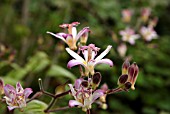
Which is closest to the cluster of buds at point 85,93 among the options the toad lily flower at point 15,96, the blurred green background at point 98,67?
the toad lily flower at point 15,96

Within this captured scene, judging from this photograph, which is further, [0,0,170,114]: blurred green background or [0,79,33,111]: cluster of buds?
[0,0,170,114]: blurred green background

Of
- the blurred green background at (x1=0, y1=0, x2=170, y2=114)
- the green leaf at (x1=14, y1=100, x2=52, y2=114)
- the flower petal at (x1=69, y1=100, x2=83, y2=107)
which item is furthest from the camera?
the blurred green background at (x1=0, y1=0, x2=170, y2=114)

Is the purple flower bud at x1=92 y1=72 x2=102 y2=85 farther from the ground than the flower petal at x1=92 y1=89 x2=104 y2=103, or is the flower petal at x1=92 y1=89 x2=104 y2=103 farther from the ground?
the purple flower bud at x1=92 y1=72 x2=102 y2=85

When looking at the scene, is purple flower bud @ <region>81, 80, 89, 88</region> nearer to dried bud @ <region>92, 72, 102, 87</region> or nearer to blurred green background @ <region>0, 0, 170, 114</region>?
dried bud @ <region>92, 72, 102, 87</region>

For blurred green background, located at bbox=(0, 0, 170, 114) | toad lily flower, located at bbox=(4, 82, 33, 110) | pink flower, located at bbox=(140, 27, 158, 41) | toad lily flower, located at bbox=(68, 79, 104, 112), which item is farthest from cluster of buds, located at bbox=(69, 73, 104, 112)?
pink flower, located at bbox=(140, 27, 158, 41)

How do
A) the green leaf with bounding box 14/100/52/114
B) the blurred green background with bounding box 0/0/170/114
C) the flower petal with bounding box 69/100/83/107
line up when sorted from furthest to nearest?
the blurred green background with bounding box 0/0/170/114 < the green leaf with bounding box 14/100/52/114 < the flower petal with bounding box 69/100/83/107

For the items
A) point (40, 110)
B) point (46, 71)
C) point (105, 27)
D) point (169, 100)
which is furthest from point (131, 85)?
point (105, 27)

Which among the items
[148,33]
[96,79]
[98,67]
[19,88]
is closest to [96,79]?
[96,79]
